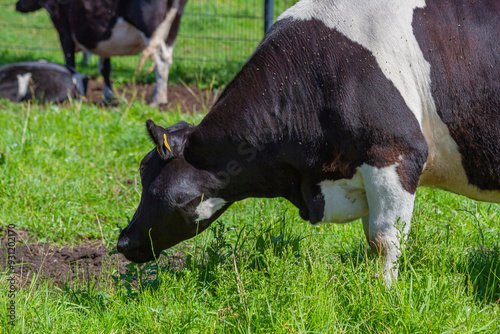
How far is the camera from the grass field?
284 cm

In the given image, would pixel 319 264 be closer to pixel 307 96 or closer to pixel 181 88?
pixel 307 96

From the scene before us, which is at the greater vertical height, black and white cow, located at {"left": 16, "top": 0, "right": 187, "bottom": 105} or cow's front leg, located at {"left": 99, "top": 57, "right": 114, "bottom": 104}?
black and white cow, located at {"left": 16, "top": 0, "right": 187, "bottom": 105}

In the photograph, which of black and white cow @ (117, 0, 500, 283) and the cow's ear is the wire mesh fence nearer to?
the cow's ear

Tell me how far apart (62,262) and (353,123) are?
7.20ft

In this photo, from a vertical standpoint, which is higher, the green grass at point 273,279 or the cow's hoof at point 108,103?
the green grass at point 273,279

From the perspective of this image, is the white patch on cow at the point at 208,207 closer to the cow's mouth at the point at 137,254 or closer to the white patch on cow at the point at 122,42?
the cow's mouth at the point at 137,254

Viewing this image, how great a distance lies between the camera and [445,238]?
3.77 meters

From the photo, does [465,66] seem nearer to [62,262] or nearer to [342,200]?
[342,200]

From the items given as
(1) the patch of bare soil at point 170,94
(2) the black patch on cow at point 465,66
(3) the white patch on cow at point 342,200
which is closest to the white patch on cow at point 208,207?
(3) the white patch on cow at point 342,200

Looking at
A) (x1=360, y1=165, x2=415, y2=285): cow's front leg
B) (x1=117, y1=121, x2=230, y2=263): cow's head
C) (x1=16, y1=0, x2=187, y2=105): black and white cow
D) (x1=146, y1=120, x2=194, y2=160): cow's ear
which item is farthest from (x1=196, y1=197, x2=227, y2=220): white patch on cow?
(x1=16, y1=0, x2=187, y2=105): black and white cow

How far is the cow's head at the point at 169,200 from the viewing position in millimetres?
3227

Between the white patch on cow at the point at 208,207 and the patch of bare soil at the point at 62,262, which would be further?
the patch of bare soil at the point at 62,262

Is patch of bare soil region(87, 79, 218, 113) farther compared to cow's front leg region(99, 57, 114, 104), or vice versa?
cow's front leg region(99, 57, 114, 104)

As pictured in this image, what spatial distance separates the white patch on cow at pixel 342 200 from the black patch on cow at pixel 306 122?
41 millimetres
